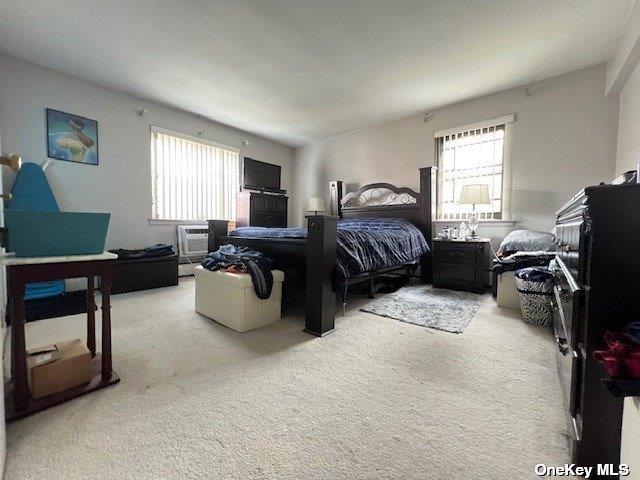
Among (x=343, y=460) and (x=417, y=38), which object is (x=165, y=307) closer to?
(x=343, y=460)

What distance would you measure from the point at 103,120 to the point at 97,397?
357 cm

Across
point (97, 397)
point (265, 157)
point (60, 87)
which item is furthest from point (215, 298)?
point (265, 157)

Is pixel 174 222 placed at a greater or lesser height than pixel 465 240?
greater

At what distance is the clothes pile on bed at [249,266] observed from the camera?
6.67ft

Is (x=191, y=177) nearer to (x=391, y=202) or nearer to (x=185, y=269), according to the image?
(x=185, y=269)

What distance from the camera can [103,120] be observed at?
3377mm

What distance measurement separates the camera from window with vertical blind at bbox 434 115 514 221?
3.36 metres

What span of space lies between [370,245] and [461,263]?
4.90 feet

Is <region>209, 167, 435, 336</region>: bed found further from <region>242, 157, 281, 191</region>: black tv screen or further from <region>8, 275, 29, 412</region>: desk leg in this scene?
<region>242, 157, 281, 191</region>: black tv screen

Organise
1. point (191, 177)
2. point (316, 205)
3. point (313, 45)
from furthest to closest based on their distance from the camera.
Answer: point (316, 205) < point (191, 177) < point (313, 45)

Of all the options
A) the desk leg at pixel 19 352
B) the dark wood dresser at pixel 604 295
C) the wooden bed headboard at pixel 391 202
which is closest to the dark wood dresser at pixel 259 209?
the wooden bed headboard at pixel 391 202

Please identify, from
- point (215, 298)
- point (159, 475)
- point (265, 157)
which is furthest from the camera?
point (265, 157)

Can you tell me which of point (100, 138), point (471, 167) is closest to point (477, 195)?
point (471, 167)

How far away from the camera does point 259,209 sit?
15.3ft
